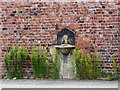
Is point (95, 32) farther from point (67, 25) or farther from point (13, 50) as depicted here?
point (13, 50)

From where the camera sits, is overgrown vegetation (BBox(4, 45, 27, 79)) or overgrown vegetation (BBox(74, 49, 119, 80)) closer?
overgrown vegetation (BBox(74, 49, 119, 80))

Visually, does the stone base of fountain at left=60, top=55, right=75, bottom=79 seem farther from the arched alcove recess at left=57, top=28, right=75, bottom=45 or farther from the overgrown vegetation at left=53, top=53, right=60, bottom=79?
the arched alcove recess at left=57, top=28, right=75, bottom=45

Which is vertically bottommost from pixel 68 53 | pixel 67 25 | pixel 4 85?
pixel 4 85

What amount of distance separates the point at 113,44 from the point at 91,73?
93 cm

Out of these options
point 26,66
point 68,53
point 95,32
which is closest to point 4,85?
point 26,66

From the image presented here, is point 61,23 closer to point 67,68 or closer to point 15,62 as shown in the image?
point 67,68

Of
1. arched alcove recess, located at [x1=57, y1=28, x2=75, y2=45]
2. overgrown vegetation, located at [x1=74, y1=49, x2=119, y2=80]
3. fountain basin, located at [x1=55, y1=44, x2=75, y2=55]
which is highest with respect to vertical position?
arched alcove recess, located at [x1=57, y1=28, x2=75, y2=45]

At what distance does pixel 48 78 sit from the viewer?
38.0ft

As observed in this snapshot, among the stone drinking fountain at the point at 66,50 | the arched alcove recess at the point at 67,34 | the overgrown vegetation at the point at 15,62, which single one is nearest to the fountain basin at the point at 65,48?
the stone drinking fountain at the point at 66,50

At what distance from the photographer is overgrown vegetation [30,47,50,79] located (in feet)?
37.7

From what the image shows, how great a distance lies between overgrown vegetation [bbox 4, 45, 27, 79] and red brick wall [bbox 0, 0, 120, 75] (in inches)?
9.0

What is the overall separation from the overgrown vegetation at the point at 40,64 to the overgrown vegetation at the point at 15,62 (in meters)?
0.26

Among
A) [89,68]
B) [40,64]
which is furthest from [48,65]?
[89,68]

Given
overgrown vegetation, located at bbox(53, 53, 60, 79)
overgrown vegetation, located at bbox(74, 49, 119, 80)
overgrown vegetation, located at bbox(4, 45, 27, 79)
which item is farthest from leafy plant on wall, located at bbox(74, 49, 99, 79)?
overgrown vegetation, located at bbox(4, 45, 27, 79)
